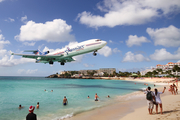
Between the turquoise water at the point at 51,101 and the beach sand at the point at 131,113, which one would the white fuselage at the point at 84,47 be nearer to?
the turquoise water at the point at 51,101

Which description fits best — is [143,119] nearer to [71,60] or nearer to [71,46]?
[71,46]

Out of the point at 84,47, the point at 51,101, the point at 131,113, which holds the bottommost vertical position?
the point at 51,101

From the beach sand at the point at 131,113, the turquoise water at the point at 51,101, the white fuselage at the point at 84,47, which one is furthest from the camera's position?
the white fuselage at the point at 84,47

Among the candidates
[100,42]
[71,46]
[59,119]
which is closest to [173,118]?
[59,119]

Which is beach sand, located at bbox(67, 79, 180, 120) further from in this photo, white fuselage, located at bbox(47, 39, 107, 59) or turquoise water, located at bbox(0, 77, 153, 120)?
white fuselage, located at bbox(47, 39, 107, 59)

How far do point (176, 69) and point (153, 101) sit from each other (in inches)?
6369

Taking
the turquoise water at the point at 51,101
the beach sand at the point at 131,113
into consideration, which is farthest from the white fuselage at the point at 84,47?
the beach sand at the point at 131,113

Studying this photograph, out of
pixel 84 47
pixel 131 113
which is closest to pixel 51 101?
pixel 84 47

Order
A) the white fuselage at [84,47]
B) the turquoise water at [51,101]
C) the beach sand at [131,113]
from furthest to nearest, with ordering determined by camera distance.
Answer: the white fuselage at [84,47] → the turquoise water at [51,101] → the beach sand at [131,113]

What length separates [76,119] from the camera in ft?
38.5

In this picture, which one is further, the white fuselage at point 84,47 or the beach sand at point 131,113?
the white fuselage at point 84,47

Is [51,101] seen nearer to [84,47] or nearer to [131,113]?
[84,47]

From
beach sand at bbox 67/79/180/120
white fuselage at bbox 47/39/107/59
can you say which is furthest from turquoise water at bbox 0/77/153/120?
white fuselage at bbox 47/39/107/59

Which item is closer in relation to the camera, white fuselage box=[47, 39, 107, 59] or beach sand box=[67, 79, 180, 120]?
beach sand box=[67, 79, 180, 120]
